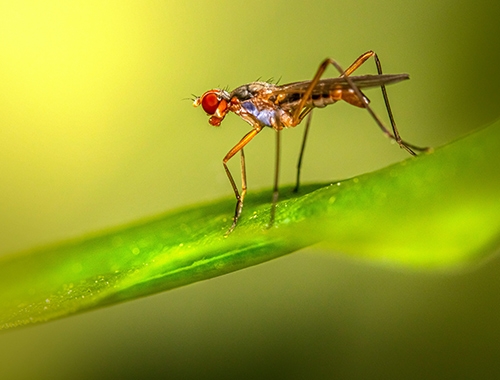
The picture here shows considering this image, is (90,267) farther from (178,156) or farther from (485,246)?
(178,156)

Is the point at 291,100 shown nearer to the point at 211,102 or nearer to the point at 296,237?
the point at 211,102

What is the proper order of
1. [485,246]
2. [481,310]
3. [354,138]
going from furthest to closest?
[354,138] < [481,310] < [485,246]

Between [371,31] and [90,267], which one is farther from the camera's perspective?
[371,31]

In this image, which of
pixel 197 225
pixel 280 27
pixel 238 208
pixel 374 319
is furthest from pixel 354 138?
pixel 197 225

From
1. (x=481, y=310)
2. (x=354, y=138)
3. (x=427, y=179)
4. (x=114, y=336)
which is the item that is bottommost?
(x=481, y=310)

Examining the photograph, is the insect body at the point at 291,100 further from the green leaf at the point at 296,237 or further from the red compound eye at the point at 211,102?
the green leaf at the point at 296,237

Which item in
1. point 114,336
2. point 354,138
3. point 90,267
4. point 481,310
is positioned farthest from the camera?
point 354,138

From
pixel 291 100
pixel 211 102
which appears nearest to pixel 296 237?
pixel 291 100
